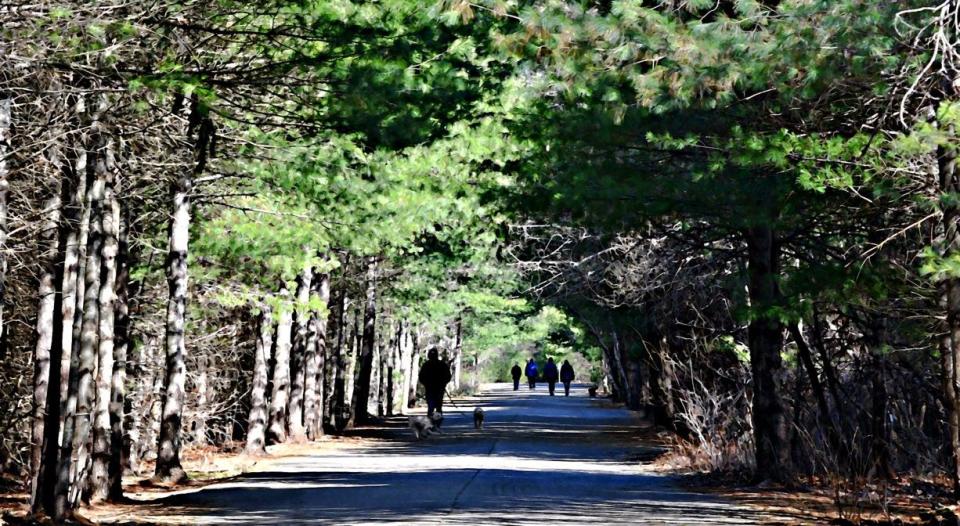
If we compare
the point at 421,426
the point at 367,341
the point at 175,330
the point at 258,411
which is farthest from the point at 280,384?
the point at 175,330

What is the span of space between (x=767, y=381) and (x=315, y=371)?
51.3 feet

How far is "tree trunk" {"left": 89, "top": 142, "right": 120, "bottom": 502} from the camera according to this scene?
1656cm

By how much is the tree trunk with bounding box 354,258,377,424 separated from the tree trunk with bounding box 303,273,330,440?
2.52 meters

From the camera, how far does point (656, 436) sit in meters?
35.1

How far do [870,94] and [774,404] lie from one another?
724 cm

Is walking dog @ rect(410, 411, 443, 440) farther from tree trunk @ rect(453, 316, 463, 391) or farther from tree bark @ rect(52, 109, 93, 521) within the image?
tree trunk @ rect(453, 316, 463, 391)

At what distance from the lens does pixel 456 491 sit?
1831 cm

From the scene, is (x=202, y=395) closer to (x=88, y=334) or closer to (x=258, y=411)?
Answer: (x=258, y=411)

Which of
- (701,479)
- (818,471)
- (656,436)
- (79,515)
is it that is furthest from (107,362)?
(656,436)

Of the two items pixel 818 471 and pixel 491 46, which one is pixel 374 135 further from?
pixel 818 471

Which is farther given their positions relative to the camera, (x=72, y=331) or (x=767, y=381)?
(x=767, y=381)

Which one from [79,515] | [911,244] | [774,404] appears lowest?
[79,515]

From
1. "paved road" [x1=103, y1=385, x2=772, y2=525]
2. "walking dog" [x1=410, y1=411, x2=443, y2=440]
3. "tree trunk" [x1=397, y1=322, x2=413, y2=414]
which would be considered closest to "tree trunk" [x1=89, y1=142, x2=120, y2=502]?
"paved road" [x1=103, y1=385, x2=772, y2=525]

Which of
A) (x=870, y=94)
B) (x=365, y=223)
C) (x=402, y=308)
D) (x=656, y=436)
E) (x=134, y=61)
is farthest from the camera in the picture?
(x=402, y=308)
